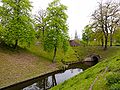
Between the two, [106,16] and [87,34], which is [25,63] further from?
[87,34]

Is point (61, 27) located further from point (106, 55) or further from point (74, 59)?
point (106, 55)

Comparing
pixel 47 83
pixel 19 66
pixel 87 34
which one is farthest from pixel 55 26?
pixel 87 34

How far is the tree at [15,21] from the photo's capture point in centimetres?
4712

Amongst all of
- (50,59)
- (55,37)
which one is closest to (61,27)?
(55,37)

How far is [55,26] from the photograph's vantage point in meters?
52.1

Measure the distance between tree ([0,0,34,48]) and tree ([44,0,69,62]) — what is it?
4623mm

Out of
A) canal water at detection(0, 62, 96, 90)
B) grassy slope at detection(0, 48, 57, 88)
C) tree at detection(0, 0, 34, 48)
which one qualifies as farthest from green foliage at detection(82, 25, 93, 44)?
canal water at detection(0, 62, 96, 90)

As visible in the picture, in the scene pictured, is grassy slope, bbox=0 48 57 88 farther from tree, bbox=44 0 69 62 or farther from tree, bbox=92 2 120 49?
tree, bbox=92 2 120 49

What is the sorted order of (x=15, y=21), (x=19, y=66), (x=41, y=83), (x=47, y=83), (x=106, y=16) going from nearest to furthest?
(x=41, y=83), (x=47, y=83), (x=19, y=66), (x=15, y=21), (x=106, y=16)

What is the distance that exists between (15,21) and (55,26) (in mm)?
9901

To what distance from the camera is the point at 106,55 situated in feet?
211

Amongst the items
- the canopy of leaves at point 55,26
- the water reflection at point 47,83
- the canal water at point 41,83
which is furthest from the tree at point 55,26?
the water reflection at point 47,83

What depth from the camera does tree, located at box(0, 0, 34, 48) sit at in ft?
155

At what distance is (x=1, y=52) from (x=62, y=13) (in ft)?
57.3
